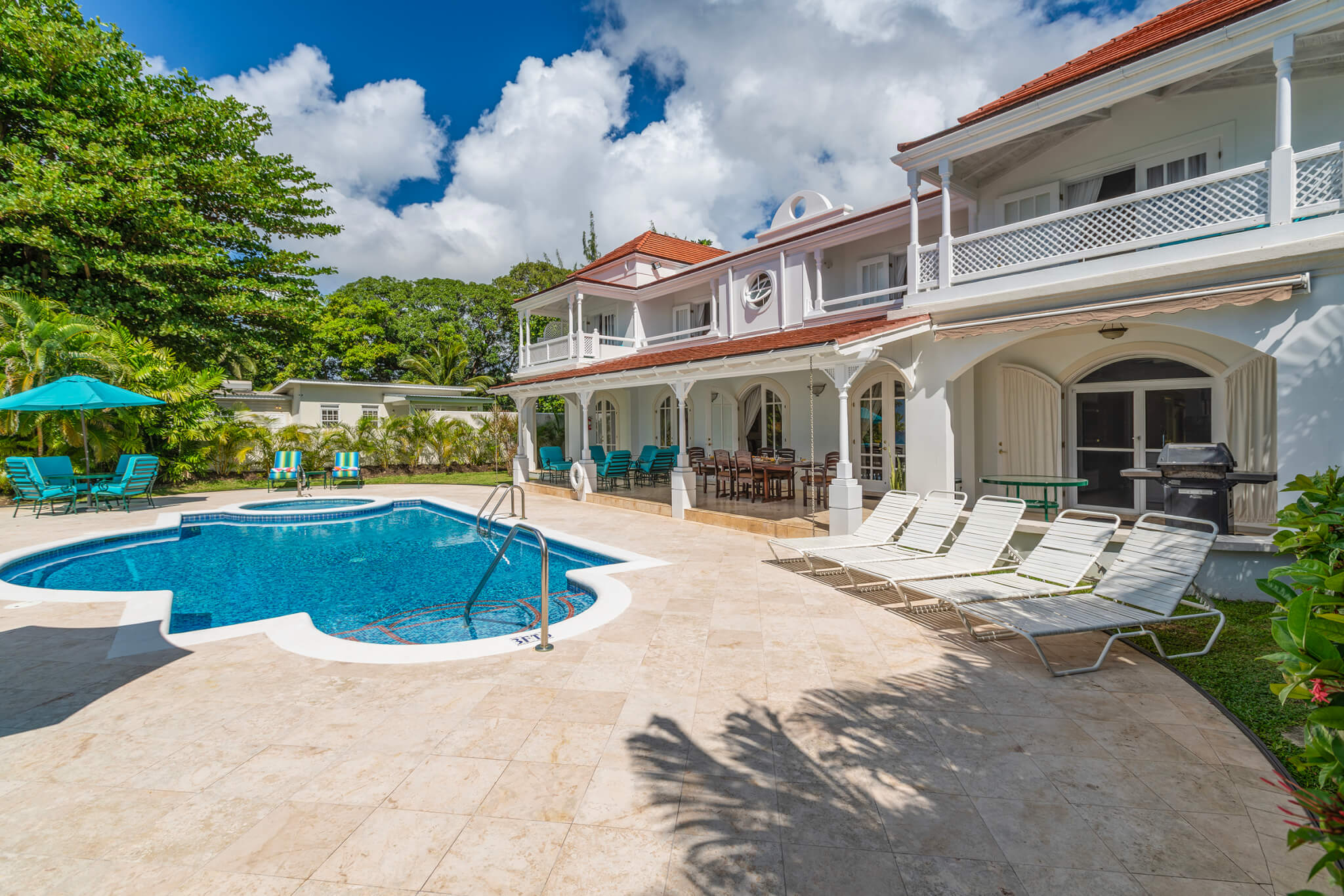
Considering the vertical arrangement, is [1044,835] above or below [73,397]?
below

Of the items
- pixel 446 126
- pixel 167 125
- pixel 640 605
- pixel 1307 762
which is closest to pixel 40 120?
pixel 167 125

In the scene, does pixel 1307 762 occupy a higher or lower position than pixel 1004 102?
lower

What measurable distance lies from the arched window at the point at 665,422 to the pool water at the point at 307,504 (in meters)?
9.13

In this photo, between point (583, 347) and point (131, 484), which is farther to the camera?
point (583, 347)

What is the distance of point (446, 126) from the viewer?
107 feet

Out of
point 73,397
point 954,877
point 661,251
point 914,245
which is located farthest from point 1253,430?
point 73,397

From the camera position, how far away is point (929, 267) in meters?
10.4

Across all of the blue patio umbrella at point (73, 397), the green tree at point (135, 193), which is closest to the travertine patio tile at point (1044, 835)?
the blue patio umbrella at point (73, 397)

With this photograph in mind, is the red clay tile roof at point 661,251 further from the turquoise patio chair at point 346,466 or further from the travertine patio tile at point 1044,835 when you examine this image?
the travertine patio tile at point 1044,835

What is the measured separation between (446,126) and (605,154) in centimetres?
1237

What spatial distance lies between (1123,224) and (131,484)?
20200mm

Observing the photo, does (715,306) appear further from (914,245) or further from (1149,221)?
(1149,221)

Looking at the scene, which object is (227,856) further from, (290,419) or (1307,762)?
(290,419)

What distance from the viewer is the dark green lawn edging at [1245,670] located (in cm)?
374
